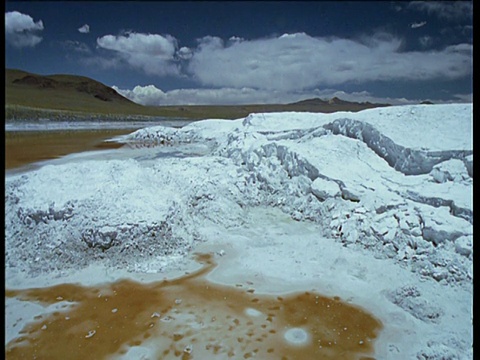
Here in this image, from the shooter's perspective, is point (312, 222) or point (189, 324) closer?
point (189, 324)

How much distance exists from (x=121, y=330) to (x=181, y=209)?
255cm

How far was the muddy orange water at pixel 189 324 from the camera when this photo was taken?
3.07m

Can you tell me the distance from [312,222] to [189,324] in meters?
3.11

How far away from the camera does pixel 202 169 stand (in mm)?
7578

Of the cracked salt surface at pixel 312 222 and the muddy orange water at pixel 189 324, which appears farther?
the cracked salt surface at pixel 312 222

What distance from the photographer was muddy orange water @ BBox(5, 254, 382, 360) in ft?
10.1

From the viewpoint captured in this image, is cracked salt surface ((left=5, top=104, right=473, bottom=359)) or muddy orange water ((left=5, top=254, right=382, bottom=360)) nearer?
muddy orange water ((left=5, top=254, right=382, bottom=360))

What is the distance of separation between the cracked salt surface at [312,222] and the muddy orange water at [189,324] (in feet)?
0.70

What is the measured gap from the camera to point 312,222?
5992mm

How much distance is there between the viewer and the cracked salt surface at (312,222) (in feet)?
13.1

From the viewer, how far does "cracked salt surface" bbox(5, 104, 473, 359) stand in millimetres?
4004

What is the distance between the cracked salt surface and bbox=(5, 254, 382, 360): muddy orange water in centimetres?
21
